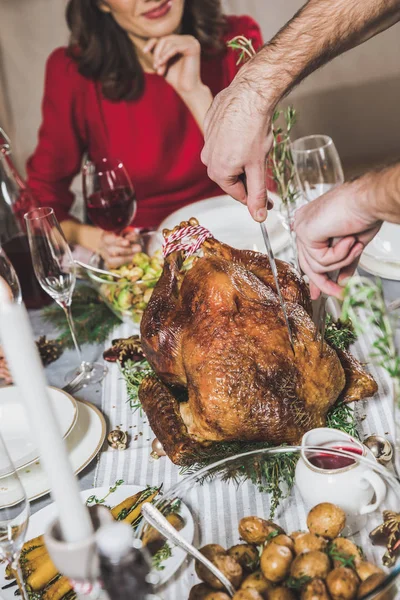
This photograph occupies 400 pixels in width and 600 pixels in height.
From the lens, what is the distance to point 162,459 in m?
1.06

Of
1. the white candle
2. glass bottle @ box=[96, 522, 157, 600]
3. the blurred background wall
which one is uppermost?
the white candle

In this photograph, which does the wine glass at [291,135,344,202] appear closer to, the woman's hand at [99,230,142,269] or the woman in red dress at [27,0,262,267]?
the woman's hand at [99,230,142,269]

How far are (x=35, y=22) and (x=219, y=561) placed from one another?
10.5 ft

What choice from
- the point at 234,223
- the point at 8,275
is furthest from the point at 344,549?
the point at 234,223

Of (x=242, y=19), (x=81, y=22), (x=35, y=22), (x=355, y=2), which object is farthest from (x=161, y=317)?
(x=35, y=22)

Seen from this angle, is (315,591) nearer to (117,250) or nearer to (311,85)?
(117,250)

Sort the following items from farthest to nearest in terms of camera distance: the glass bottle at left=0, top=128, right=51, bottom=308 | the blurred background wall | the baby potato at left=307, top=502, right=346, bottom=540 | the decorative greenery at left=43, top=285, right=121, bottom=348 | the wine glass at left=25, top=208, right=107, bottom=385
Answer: the blurred background wall
the glass bottle at left=0, top=128, right=51, bottom=308
the decorative greenery at left=43, top=285, right=121, bottom=348
the wine glass at left=25, top=208, right=107, bottom=385
the baby potato at left=307, top=502, right=346, bottom=540

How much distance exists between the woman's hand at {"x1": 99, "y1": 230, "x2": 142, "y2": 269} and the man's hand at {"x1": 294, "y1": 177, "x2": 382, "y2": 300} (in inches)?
24.6

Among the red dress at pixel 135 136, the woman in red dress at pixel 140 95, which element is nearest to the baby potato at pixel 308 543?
the woman in red dress at pixel 140 95

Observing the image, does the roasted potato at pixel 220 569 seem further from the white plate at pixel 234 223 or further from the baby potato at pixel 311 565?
the white plate at pixel 234 223

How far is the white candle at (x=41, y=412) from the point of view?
40 centimetres

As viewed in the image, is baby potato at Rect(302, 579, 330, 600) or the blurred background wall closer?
baby potato at Rect(302, 579, 330, 600)

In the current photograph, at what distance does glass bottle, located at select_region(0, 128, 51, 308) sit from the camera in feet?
5.34

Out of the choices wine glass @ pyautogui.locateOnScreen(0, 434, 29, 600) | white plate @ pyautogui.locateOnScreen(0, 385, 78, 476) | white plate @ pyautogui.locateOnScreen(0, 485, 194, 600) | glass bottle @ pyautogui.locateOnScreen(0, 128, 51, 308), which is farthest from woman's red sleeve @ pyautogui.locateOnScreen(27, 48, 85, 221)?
wine glass @ pyautogui.locateOnScreen(0, 434, 29, 600)
